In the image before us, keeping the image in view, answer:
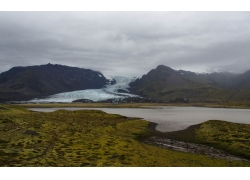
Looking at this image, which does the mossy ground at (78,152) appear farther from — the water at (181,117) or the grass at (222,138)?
the water at (181,117)

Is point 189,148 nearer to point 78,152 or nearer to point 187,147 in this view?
point 187,147

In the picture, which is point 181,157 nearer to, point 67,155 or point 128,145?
point 128,145

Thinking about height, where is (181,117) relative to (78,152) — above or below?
above

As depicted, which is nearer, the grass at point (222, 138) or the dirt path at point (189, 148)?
the dirt path at point (189, 148)

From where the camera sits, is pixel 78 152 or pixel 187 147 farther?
pixel 187 147

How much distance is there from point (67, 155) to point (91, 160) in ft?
17.1

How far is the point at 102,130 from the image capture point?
6875 cm

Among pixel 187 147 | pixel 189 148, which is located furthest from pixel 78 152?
pixel 187 147

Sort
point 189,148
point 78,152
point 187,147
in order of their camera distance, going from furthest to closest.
Result: point 187,147 → point 189,148 → point 78,152

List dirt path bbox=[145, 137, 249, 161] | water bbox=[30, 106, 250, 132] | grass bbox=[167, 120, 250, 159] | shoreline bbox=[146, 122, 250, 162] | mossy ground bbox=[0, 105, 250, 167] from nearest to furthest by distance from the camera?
1. mossy ground bbox=[0, 105, 250, 167]
2. dirt path bbox=[145, 137, 249, 161]
3. shoreline bbox=[146, 122, 250, 162]
4. grass bbox=[167, 120, 250, 159]
5. water bbox=[30, 106, 250, 132]

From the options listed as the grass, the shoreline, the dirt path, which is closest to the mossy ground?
the shoreline

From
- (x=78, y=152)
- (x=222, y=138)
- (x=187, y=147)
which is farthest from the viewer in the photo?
(x=222, y=138)

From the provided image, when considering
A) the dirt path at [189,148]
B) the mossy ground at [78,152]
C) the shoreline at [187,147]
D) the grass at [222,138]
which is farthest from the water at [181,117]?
the mossy ground at [78,152]

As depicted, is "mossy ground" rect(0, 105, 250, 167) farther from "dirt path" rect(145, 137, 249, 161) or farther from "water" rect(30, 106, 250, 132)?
"water" rect(30, 106, 250, 132)
